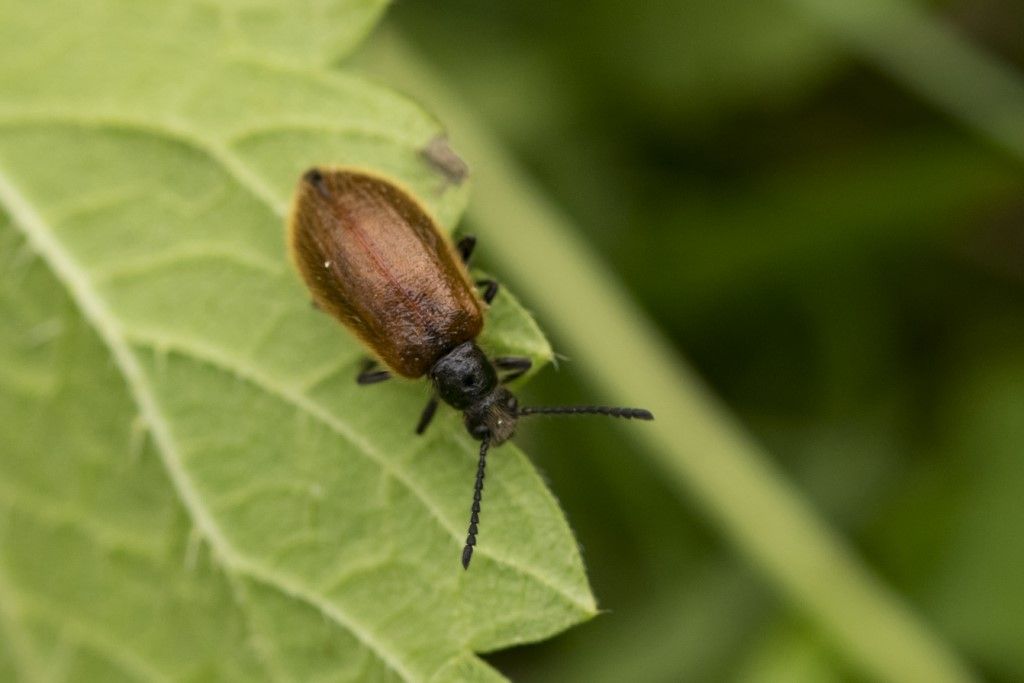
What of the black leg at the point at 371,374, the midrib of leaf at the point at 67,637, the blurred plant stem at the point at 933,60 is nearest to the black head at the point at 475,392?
the black leg at the point at 371,374

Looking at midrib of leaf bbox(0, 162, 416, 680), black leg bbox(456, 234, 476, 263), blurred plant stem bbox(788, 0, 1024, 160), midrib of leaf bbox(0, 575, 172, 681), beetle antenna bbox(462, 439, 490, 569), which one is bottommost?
midrib of leaf bbox(0, 575, 172, 681)

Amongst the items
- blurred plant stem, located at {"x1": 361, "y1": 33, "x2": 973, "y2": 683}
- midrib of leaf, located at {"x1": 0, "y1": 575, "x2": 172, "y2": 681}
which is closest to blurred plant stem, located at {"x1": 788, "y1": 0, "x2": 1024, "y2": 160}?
blurred plant stem, located at {"x1": 361, "y1": 33, "x2": 973, "y2": 683}

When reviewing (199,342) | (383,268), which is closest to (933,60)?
(383,268)

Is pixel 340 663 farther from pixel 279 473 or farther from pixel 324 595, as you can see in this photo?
pixel 279 473

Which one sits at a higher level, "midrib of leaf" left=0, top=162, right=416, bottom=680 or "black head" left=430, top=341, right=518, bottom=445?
"black head" left=430, top=341, right=518, bottom=445

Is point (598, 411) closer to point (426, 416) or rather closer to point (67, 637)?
point (426, 416)

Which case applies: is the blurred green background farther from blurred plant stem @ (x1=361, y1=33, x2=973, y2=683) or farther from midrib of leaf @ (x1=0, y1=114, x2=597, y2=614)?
midrib of leaf @ (x1=0, y1=114, x2=597, y2=614)
